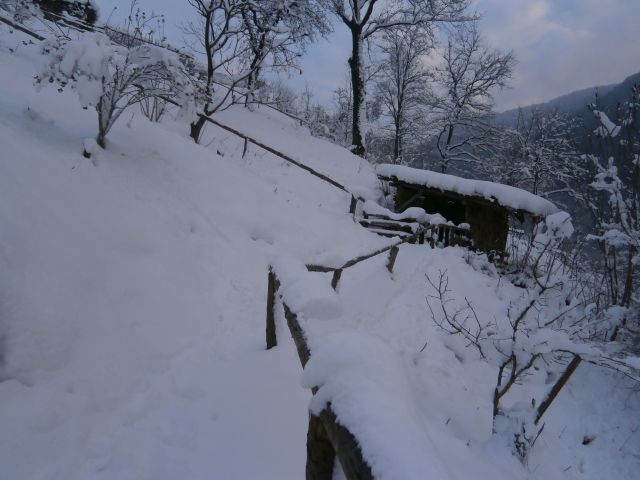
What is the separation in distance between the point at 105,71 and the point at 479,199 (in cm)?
1000

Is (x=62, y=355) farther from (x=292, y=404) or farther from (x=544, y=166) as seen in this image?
(x=544, y=166)

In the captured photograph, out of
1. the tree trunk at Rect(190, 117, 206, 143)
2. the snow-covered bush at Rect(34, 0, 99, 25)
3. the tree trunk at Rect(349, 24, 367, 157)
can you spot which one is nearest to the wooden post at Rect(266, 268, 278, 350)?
the tree trunk at Rect(190, 117, 206, 143)

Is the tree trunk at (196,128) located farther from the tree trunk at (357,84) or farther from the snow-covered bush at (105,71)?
the tree trunk at (357,84)

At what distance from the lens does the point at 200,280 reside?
15.1 ft

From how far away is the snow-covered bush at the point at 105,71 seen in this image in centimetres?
422

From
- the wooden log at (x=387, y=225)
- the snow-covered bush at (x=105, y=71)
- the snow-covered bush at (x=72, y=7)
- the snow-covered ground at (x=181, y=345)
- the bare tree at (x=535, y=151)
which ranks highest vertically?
the bare tree at (x=535, y=151)

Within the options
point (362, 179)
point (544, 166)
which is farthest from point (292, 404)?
point (544, 166)

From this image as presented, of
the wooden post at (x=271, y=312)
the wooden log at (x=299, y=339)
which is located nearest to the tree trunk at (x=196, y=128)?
the wooden post at (x=271, y=312)

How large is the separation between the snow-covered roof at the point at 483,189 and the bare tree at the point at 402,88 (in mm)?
10514

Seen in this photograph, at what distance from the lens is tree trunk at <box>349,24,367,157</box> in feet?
55.0

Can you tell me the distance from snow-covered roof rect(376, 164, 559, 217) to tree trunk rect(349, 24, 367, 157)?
521cm

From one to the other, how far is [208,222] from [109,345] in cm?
289

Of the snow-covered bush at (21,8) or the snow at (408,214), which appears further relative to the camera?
the snow at (408,214)

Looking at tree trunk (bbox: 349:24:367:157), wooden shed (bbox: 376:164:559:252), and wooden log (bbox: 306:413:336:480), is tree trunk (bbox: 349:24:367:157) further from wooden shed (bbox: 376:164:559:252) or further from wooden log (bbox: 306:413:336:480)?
wooden log (bbox: 306:413:336:480)
